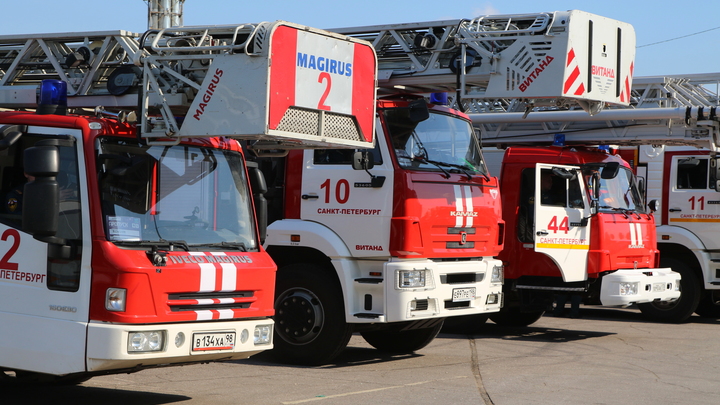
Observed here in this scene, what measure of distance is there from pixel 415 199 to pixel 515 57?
6.62ft

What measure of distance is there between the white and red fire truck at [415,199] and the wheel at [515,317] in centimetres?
350

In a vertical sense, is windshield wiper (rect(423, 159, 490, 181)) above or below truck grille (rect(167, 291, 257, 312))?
above

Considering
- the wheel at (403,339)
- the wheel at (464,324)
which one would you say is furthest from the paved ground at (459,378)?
the wheel at (464,324)

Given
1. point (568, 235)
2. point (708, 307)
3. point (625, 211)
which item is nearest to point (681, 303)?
point (708, 307)

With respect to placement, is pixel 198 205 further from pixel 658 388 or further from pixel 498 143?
pixel 498 143

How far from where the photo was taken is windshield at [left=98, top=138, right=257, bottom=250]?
660 cm

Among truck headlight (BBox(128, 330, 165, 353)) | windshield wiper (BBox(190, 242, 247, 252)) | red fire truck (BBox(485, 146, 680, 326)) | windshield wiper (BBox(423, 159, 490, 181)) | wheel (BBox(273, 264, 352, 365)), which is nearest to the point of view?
truck headlight (BBox(128, 330, 165, 353))

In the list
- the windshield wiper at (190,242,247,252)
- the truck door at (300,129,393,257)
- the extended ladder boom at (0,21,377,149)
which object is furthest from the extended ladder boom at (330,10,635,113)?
the windshield wiper at (190,242,247,252)

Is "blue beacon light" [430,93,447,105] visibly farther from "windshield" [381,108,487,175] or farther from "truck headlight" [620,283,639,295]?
"truck headlight" [620,283,639,295]

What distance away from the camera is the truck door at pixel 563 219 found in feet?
39.1

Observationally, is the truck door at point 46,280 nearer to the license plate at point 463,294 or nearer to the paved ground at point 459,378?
the paved ground at point 459,378

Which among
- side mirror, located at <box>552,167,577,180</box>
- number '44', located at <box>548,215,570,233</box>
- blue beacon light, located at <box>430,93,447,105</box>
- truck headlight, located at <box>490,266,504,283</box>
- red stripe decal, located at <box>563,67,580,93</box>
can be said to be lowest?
truck headlight, located at <box>490,266,504,283</box>

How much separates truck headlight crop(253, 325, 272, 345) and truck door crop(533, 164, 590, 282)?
5551 mm

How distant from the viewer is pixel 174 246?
6684 mm
